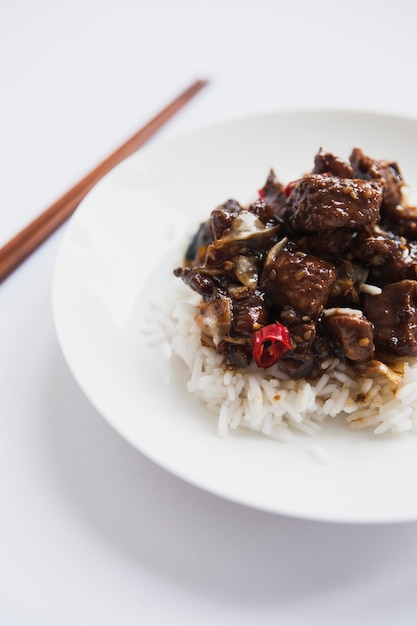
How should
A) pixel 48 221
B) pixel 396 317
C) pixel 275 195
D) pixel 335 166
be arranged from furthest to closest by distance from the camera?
pixel 48 221, pixel 275 195, pixel 335 166, pixel 396 317

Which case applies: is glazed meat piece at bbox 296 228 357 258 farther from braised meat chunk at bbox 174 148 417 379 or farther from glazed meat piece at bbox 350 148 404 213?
glazed meat piece at bbox 350 148 404 213

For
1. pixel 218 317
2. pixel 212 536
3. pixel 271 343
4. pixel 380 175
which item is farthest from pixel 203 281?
pixel 212 536

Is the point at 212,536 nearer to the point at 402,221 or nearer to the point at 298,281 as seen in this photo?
the point at 298,281

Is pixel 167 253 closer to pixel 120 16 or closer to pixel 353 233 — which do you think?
pixel 353 233

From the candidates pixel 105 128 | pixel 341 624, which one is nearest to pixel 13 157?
pixel 105 128

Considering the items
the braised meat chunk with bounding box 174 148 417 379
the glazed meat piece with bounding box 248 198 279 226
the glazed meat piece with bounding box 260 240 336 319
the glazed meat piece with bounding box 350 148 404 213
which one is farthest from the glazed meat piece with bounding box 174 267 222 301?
the glazed meat piece with bounding box 350 148 404 213

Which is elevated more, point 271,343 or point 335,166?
point 335,166
